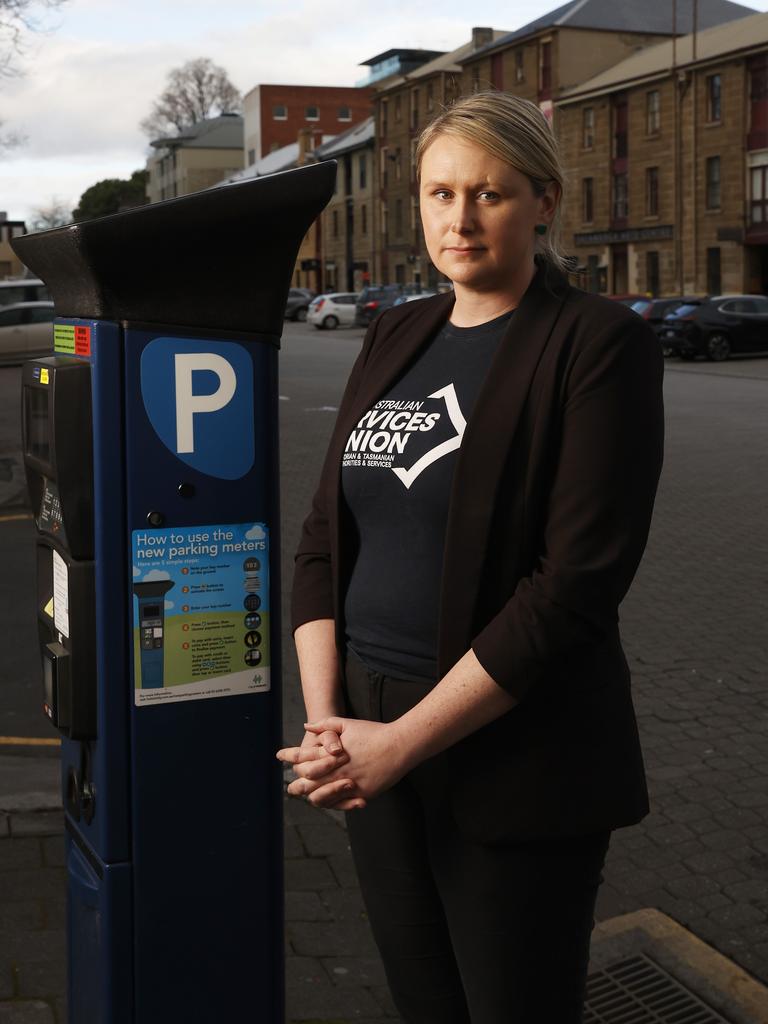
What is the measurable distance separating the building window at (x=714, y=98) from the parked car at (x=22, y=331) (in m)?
29.4

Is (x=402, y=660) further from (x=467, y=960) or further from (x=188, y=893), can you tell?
(x=188, y=893)

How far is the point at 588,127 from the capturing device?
177ft

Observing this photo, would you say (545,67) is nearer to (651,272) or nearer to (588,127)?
(588,127)

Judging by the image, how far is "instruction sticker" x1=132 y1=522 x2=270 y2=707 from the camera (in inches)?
98.0

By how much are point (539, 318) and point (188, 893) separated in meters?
1.35

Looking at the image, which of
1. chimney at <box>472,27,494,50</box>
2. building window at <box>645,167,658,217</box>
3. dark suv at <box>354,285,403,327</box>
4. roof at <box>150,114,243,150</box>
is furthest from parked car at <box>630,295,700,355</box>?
roof at <box>150,114,243,150</box>

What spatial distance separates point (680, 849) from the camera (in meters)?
4.30

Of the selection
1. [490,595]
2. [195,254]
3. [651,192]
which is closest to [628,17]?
[651,192]

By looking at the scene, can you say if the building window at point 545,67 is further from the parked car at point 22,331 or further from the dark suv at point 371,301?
the parked car at point 22,331

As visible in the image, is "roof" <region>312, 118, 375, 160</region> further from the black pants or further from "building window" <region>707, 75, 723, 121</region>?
the black pants

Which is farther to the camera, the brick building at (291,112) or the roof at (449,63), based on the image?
the brick building at (291,112)

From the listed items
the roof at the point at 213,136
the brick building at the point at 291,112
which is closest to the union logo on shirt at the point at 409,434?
the brick building at the point at 291,112

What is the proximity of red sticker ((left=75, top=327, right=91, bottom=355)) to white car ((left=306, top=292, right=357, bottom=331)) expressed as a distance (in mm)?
47809

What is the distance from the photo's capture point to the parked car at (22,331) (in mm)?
25812
